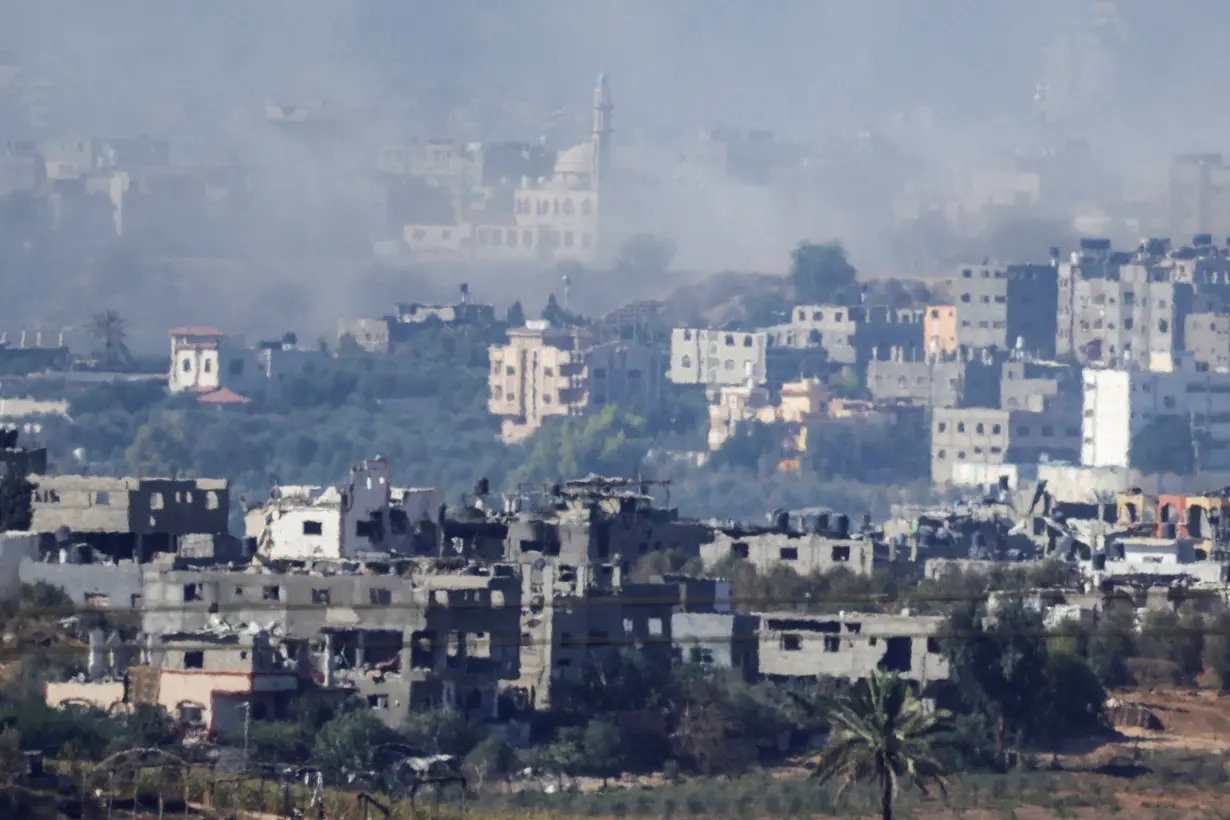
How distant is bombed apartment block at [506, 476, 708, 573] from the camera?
39781 millimetres

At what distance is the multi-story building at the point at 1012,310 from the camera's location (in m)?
87.7

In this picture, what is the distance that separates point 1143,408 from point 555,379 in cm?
1362

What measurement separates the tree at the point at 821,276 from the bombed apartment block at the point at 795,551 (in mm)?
53400

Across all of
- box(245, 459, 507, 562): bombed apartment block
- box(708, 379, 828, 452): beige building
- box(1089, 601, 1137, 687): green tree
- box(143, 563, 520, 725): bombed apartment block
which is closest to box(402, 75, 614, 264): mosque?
box(708, 379, 828, 452): beige building

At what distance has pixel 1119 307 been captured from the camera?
286 ft

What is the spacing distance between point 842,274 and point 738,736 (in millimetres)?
68464

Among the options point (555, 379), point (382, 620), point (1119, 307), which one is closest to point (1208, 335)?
point (1119, 307)

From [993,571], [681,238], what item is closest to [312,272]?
[681,238]

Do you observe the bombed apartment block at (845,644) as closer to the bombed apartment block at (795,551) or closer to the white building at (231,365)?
the bombed apartment block at (795,551)

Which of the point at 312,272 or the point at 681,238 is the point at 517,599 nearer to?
the point at 312,272

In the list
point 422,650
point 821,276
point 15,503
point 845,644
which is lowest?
point 422,650

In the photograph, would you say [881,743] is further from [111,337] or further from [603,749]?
[111,337]

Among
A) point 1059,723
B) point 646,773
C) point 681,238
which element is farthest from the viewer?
point 681,238

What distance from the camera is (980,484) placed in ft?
238
